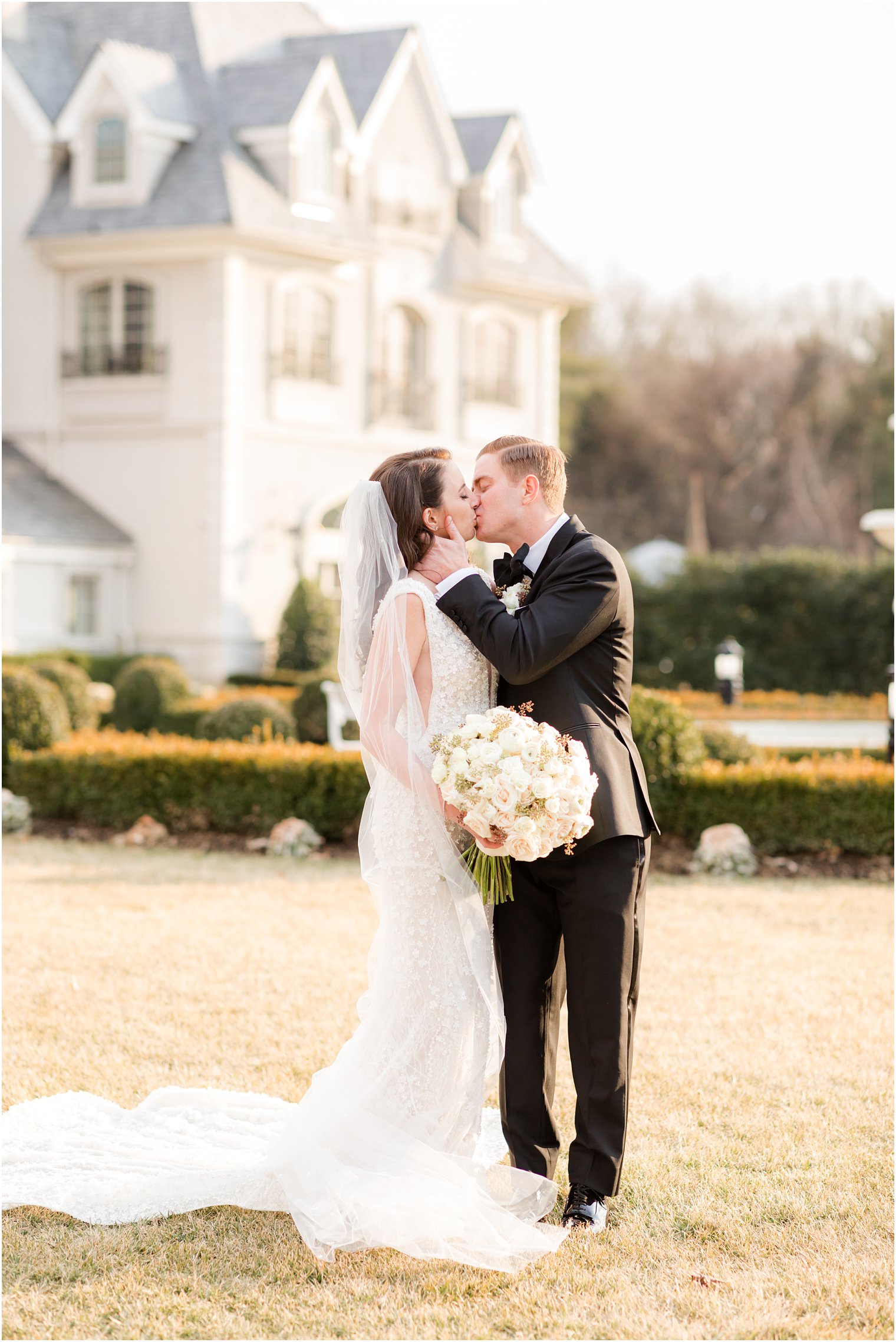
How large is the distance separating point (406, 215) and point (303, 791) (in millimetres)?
17739

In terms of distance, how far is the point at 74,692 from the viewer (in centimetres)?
1428

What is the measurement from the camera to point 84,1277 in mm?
3662

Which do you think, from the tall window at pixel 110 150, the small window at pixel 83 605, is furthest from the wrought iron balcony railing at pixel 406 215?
the small window at pixel 83 605

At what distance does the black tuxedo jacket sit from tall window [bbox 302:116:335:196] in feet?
71.0

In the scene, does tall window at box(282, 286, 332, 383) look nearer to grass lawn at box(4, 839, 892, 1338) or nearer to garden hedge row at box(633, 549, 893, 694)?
garden hedge row at box(633, 549, 893, 694)

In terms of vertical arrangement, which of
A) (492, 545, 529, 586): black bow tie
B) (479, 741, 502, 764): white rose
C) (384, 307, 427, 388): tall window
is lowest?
(479, 741, 502, 764): white rose

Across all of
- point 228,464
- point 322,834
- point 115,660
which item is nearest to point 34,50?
point 228,464

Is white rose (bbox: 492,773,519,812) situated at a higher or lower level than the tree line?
lower

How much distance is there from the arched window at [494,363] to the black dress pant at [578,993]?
23.2 metres

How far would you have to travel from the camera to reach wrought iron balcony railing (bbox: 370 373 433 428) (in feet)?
82.5

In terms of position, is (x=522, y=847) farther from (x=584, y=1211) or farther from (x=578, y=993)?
(x=584, y=1211)

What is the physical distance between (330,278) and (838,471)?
25.1 m

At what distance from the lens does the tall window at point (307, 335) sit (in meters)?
24.0

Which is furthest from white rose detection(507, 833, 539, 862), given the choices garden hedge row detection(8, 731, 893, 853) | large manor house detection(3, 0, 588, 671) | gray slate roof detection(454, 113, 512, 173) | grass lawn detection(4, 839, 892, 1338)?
gray slate roof detection(454, 113, 512, 173)
